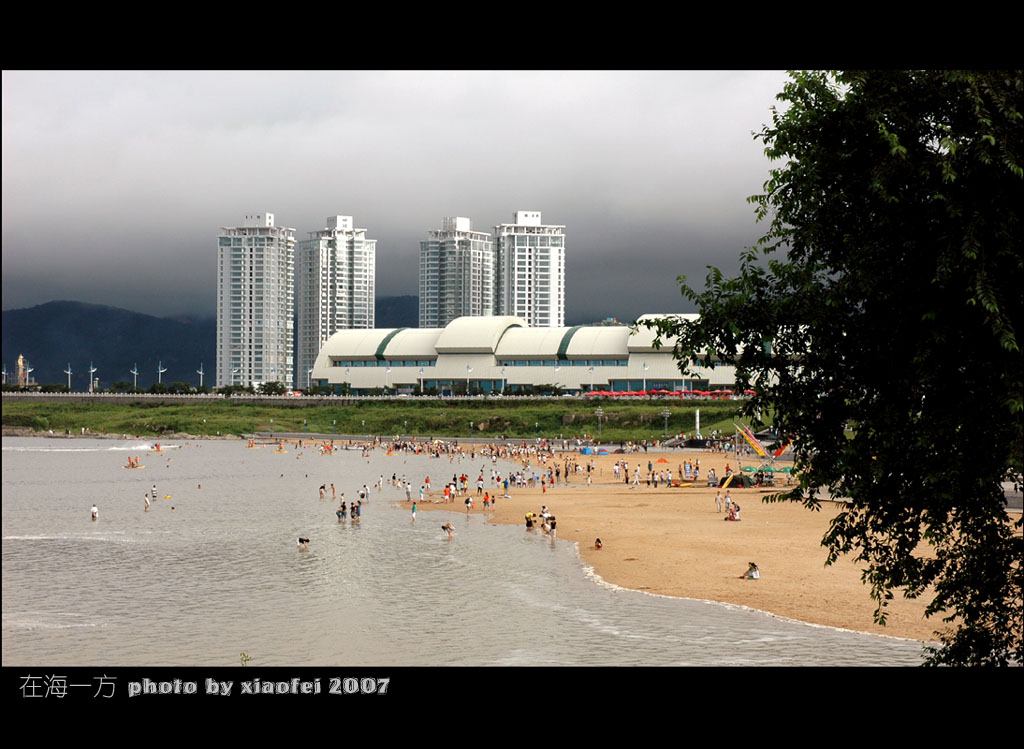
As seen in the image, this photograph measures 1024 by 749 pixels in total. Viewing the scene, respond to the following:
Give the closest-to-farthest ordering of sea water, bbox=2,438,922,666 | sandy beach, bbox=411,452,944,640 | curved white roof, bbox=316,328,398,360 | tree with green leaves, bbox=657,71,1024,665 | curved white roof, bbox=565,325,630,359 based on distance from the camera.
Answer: tree with green leaves, bbox=657,71,1024,665 < sea water, bbox=2,438,922,666 < sandy beach, bbox=411,452,944,640 < curved white roof, bbox=565,325,630,359 < curved white roof, bbox=316,328,398,360

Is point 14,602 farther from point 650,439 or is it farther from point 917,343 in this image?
point 650,439

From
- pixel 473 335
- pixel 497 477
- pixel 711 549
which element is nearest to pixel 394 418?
pixel 473 335

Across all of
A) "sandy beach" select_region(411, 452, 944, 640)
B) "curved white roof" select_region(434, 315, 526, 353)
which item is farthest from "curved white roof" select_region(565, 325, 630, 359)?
"sandy beach" select_region(411, 452, 944, 640)

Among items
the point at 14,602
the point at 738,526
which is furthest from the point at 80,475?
the point at 738,526

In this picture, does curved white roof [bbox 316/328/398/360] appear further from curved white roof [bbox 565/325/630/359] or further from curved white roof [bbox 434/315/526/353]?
curved white roof [bbox 565/325/630/359]

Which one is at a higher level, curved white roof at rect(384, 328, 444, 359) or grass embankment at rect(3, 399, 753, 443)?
curved white roof at rect(384, 328, 444, 359)

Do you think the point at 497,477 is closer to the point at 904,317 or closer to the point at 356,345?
the point at 904,317

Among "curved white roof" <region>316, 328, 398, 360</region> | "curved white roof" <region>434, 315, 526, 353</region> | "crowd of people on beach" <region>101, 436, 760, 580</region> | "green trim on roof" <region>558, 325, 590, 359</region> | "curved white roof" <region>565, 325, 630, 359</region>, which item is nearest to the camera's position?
"crowd of people on beach" <region>101, 436, 760, 580</region>

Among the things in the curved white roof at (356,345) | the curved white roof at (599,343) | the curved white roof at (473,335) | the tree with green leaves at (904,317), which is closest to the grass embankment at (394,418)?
the curved white roof at (473,335)
